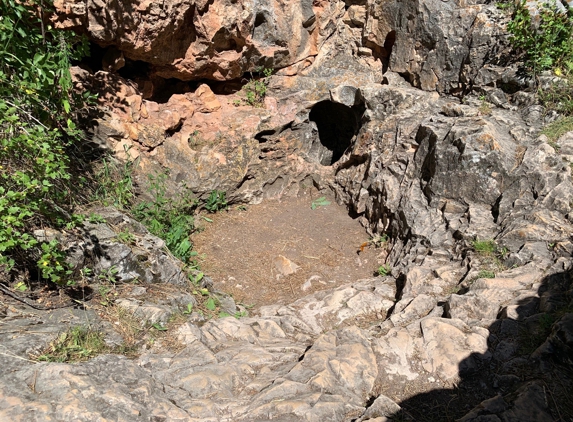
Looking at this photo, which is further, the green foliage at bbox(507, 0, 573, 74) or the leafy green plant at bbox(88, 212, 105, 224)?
the green foliage at bbox(507, 0, 573, 74)

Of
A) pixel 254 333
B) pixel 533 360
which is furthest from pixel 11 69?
pixel 533 360

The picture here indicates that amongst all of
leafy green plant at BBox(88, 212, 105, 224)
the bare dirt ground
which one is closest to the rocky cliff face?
the bare dirt ground

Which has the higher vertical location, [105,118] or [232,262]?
[105,118]

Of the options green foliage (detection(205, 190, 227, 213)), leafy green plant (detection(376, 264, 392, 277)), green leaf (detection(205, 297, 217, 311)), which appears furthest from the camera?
green foliage (detection(205, 190, 227, 213))

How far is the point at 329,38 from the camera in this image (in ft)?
25.9

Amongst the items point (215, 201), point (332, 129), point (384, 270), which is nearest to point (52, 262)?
point (215, 201)

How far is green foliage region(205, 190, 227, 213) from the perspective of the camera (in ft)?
23.0

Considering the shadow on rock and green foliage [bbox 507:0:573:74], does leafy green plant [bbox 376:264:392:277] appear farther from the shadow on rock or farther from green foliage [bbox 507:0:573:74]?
green foliage [bbox 507:0:573:74]

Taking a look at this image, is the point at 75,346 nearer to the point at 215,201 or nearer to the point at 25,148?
the point at 25,148

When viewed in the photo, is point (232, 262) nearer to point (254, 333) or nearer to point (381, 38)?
point (254, 333)

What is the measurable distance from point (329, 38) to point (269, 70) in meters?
1.24

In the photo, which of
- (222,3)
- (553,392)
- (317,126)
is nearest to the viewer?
(553,392)

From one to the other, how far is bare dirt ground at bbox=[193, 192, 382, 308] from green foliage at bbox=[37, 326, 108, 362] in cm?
233

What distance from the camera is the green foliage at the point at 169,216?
5758 mm
